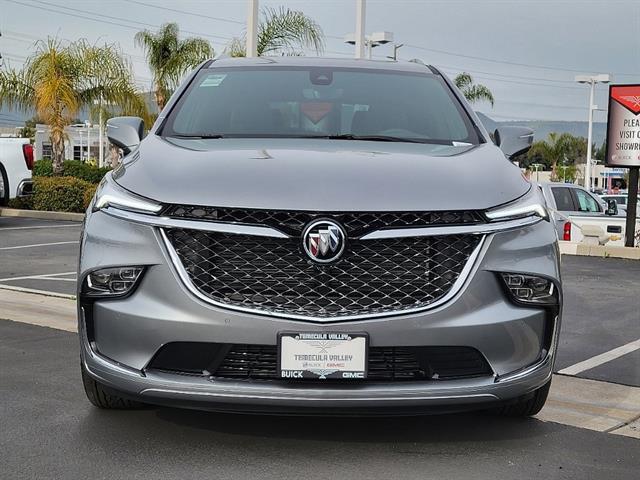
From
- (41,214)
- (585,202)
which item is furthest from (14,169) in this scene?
(585,202)

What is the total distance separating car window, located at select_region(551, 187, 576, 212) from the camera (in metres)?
15.6

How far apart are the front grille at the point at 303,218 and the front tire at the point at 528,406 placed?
1.13 metres

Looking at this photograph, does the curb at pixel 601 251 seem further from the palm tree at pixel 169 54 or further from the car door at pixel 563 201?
the palm tree at pixel 169 54

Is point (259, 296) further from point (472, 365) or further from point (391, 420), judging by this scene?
point (391, 420)

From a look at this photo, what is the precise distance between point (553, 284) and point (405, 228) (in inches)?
26.2

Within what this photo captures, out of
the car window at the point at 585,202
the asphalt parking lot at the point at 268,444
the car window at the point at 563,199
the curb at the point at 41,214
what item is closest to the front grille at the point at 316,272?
the asphalt parking lot at the point at 268,444

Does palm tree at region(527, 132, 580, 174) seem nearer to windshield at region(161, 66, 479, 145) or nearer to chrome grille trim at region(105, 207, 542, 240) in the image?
windshield at region(161, 66, 479, 145)

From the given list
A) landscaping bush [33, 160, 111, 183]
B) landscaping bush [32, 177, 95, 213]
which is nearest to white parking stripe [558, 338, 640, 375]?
landscaping bush [32, 177, 95, 213]

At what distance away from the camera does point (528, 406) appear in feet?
14.4

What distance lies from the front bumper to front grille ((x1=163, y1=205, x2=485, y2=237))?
0.19 meters

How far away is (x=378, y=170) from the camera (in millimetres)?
3859

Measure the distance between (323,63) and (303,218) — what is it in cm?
207

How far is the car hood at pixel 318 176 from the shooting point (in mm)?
3594

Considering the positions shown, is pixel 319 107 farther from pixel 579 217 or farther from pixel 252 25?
pixel 579 217
